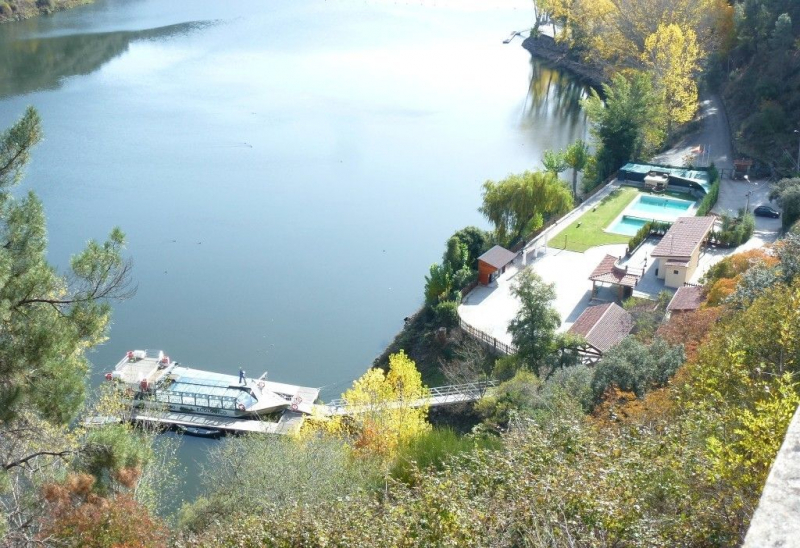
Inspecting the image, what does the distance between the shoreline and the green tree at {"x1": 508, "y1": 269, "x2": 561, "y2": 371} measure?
39.9m

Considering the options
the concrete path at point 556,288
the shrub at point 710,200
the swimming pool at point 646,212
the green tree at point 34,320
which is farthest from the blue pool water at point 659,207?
the green tree at point 34,320

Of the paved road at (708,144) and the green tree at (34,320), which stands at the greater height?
the green tree at (34,320)

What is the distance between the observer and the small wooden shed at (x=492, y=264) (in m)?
30.9

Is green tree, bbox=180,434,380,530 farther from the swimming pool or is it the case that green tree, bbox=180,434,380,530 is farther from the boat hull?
the swimming pool

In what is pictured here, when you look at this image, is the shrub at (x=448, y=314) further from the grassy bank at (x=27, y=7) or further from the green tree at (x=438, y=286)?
the grassy bank at (x=27, y=7)

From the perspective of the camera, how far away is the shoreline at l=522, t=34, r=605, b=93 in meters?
64.6

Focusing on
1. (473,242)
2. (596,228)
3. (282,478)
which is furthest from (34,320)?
(596,228)

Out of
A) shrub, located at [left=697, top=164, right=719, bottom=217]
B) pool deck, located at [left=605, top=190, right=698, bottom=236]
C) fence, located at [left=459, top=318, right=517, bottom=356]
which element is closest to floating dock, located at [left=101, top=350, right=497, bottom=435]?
fence, located at [left=459, top=318, right=517, bottom=356]

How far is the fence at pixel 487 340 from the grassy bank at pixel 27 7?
216ft

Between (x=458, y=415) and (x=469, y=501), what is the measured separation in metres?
14.7

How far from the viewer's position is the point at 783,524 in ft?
15.8

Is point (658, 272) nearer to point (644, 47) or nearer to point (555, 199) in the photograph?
point (555, 199)

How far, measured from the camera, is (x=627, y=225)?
3650 cm

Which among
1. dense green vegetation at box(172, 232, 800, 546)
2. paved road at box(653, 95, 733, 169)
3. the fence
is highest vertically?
dense green vegetation at box(172, 232, 800, 546)
